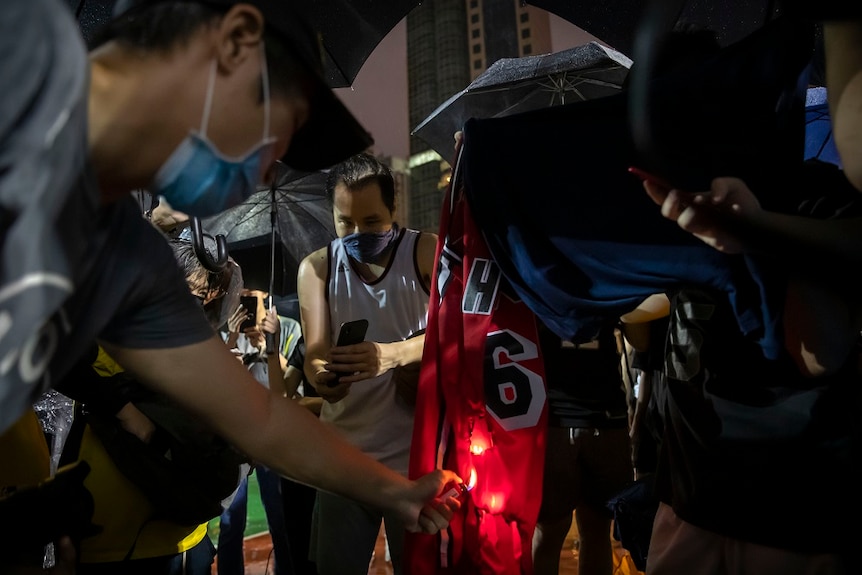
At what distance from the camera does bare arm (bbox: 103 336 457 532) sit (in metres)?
1.17

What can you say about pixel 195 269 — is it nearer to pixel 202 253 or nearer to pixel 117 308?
pixel 202 253

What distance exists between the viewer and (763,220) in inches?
45.1

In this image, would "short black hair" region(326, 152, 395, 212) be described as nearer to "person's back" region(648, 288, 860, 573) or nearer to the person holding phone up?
the person holding phone up

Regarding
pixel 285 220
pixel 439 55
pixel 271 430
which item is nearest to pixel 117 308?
pixel 271 430

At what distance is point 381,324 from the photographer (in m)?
2.42

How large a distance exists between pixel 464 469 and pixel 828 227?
1291mm

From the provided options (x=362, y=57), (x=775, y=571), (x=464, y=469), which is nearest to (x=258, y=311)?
(x=362, y=57)

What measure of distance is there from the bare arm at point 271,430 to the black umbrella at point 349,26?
176 cm

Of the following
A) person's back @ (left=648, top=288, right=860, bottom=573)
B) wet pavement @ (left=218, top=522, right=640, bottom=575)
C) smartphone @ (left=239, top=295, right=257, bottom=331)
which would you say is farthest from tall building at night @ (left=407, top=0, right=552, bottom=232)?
person's back @ (left=648, top=288, right=860, bottom=573)

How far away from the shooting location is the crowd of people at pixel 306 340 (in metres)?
0.80

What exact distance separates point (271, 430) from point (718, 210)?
3.48ft

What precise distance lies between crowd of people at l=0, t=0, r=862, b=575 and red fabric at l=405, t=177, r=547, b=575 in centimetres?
28

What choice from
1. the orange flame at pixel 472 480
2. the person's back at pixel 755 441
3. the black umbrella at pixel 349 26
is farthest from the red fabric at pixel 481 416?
the black umbrella at pixel 349 26

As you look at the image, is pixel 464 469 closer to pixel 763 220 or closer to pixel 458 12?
pixel 763 220
